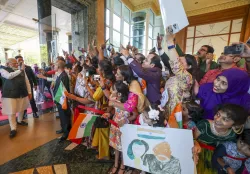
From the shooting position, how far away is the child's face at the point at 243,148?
89 cm

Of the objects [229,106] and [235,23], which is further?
[235,23]

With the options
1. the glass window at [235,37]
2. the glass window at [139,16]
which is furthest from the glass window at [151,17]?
the glass window at [235,37]

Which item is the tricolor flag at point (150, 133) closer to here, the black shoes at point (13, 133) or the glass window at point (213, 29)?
the black shoes at point (13, 133)

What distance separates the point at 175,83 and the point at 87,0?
4.27 m

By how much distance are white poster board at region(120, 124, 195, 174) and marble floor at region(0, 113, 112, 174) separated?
2.29 ft

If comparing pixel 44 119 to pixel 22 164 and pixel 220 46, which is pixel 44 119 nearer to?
pixel 22 164

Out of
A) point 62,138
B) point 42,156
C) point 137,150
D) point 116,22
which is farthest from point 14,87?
point 116,22

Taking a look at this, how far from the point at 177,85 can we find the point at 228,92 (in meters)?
0.38

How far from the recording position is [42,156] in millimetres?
1794

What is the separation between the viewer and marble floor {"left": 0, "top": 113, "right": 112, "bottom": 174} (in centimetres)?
158

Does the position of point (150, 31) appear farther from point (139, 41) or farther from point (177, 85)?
point (177, 85)

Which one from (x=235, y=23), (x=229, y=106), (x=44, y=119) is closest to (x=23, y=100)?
(x=44, y=119)

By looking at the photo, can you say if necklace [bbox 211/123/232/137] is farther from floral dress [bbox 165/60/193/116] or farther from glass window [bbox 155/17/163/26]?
glass window [bbox 155/17/163/26]

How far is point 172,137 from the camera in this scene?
0.96 m
